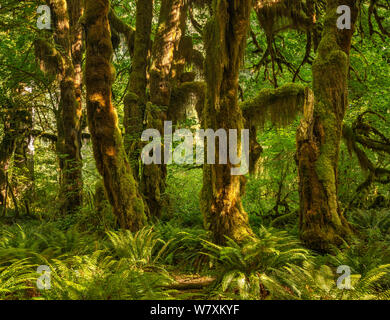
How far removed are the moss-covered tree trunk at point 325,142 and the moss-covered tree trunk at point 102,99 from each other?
11.7ft

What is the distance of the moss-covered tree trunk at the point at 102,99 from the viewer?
5.71 m

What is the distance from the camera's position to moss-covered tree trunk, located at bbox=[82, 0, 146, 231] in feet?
18.7

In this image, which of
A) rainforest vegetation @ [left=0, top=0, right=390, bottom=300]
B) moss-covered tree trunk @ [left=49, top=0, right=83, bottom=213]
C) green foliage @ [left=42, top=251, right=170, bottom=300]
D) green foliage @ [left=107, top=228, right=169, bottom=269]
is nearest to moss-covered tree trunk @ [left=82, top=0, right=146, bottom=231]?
rainforest vegetation @ [left=0, top=0, right=390, bottom=300]

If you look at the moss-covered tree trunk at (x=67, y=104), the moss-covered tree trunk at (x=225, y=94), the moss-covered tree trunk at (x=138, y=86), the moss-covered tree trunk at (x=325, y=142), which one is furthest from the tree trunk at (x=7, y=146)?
the moss-covered tree trunk at (x=325, y=142)

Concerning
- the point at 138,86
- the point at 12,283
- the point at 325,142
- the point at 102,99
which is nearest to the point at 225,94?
the point at 102,99

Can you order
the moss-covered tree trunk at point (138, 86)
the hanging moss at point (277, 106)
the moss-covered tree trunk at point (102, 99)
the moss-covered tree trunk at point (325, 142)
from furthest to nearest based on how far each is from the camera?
1. the moss-covered tree trunk at point (138, 86)
2. the hanging moss at point (277, 106)
3. the moss-covered tree trunk at point (325, 142)
4. the moss-covered tree trunk at point (102, 99)

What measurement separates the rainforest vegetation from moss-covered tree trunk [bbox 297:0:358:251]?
25mm

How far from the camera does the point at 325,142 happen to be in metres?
Answer: 6.10

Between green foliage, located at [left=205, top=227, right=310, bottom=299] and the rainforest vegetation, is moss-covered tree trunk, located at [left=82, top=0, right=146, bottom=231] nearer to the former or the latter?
the rainforest vegetation

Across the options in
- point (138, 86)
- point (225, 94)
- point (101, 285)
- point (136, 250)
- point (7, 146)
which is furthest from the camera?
point (7, 146)

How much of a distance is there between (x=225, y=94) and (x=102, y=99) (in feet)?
7.51

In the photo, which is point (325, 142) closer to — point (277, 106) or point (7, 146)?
point (277, 106)

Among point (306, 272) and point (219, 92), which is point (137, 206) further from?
point (306, 272)

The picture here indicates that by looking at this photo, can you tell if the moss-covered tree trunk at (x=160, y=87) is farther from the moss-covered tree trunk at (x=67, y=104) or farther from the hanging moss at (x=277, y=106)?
the hanging moss at (x=277, y=106)
